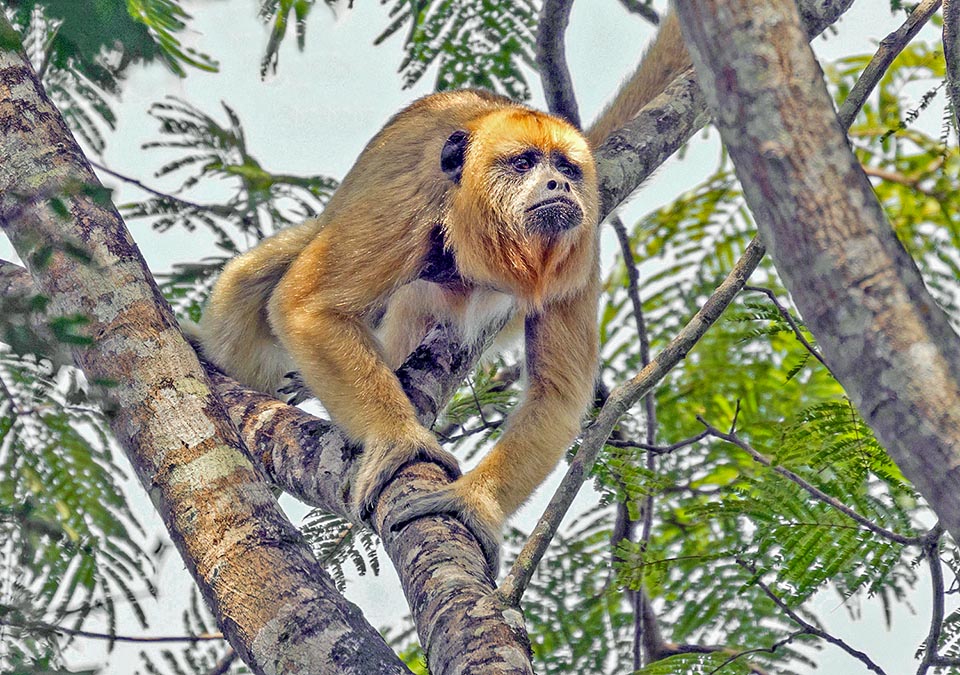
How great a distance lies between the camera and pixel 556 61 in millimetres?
5449

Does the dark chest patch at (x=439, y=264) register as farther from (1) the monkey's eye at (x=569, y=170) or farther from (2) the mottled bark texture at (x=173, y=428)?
(2) the mottled bark texture at (x=173, y=428)

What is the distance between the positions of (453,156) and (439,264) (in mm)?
531

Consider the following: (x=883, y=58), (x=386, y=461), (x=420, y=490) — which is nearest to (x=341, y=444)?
(x=386, y=461)

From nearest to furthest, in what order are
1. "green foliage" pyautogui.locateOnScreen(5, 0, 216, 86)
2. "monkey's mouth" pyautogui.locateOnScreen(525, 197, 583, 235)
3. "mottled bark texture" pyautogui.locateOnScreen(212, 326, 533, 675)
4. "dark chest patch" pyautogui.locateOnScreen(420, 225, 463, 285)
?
"green foliage" pyautogui.locateOnScreen(5, 0, 216, 86), "mottled bark texture" pyautogui.locateOnScreen(212, 326, 533, 675), "monkey's mouth" pyautogui.locateOnScreen(525, 197, 583, 235), "dark chest patch" pyautogui.locateOnScreen(420, 225, 463, 285)

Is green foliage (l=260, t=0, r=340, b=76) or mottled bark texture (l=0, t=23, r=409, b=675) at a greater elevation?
green foliage (l=260, t=0, r=340, b=76)

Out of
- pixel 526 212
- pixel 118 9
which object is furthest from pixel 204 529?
pixel 526 212

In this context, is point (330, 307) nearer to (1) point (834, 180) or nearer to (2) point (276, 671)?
(2) point (276, 671)

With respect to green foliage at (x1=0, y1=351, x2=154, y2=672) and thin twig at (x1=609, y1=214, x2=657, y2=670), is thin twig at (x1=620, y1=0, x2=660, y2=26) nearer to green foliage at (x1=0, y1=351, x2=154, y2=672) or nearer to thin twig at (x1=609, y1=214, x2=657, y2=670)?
thin twig at (x1=609, y1=214, x2=657, y2=670)

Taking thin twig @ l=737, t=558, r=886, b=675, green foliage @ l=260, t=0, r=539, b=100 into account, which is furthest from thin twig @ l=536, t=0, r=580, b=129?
thin twig @ l=737, t=558, r=886, b=675

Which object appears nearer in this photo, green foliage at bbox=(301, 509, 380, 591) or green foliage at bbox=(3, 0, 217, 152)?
green foliage at bbox=(3, 0, 217, 152)

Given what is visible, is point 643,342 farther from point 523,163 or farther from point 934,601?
point 934,601

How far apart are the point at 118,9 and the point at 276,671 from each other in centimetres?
173

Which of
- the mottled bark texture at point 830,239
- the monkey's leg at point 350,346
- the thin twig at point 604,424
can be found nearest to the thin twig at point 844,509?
the thin twig at point 604,424

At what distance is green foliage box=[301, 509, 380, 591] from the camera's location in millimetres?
5039
